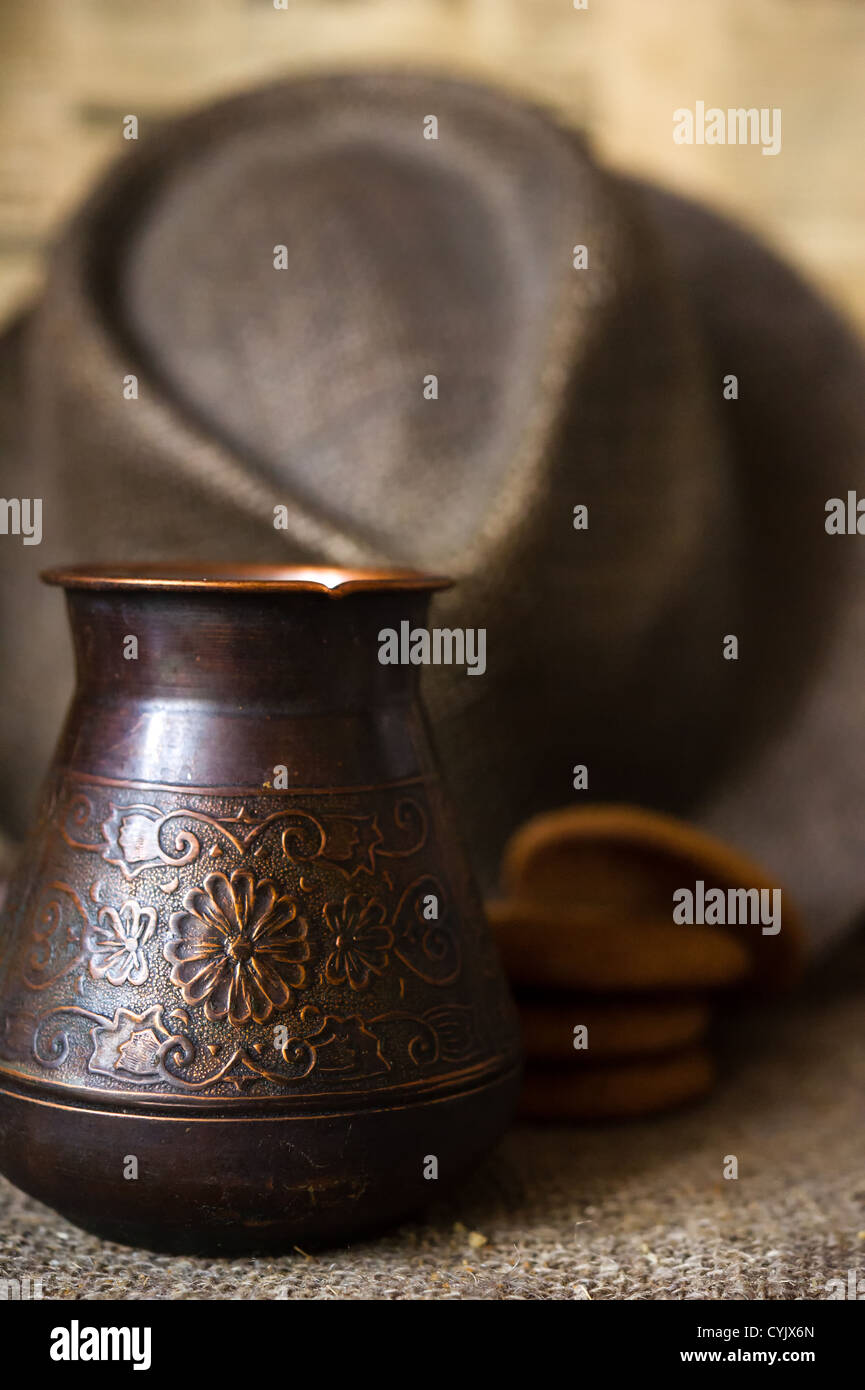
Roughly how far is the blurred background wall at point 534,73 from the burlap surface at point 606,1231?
1007mm

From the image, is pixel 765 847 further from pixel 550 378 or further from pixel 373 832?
pixel 373 832

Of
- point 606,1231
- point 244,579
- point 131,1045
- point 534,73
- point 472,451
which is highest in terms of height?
point 534,73

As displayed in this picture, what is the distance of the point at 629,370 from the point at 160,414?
359 millimetres

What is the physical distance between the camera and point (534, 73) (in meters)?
1.72

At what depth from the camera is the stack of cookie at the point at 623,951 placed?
1.00 m

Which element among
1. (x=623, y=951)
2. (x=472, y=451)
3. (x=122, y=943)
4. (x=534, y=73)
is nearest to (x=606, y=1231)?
(x=623, y=951)

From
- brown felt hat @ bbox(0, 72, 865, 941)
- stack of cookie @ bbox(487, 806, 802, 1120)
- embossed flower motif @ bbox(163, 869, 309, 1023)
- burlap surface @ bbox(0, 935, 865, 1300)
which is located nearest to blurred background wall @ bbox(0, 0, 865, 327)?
brown felt hat @ bbox(0, 72, 865, 941)

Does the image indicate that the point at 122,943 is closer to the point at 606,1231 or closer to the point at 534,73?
the point at 606,1231

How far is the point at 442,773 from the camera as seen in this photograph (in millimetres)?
838

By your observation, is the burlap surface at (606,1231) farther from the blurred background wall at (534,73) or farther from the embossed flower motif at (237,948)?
the blurred background wall at (534,73)

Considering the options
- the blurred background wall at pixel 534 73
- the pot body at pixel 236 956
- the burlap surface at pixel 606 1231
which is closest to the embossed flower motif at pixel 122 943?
the pot body at pixel 236 956

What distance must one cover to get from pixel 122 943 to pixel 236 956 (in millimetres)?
56

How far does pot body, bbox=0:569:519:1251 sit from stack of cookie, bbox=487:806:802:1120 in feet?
0.73
